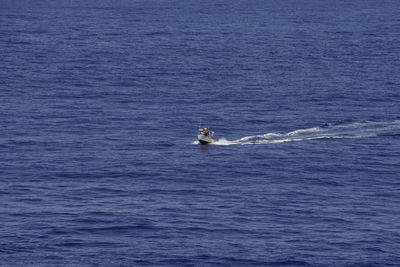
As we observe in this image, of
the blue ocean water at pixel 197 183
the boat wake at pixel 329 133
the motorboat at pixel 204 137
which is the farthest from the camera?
the boat wake at pixel 329 133

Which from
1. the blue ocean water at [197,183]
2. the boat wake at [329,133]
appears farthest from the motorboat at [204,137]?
the blue ocean water at [197,183]

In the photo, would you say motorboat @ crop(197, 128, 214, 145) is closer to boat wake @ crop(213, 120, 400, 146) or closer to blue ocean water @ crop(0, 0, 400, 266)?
boat wake @ crop(213, 120, 400, 146)

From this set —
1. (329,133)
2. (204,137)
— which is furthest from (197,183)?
(329,133)

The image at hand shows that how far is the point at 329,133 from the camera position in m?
170

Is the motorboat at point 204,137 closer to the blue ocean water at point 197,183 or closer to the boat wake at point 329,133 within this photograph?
the boat wake at point 329,133

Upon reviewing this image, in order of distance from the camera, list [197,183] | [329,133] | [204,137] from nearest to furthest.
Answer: [197,183], [204,137], [329,133]

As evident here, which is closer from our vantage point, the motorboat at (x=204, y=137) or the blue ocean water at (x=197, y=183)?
the blue ocean water at (x=197, y=183)

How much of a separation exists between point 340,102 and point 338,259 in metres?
91.1

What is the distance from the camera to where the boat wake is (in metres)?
166

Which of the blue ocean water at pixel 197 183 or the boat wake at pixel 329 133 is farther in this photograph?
the boat wake at pixel 329 133

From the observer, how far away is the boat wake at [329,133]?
166 metres

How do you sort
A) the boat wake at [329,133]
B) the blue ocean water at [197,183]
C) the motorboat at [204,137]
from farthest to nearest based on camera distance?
the boat wake at [329,133] < the motorboat at [204,137] < the blue ocean water at [197,183]

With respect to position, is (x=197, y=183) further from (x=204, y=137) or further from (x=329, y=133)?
(x=329, y=133)

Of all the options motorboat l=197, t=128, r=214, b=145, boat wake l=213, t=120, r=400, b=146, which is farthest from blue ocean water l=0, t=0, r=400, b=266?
motorboat l=197, t=128, r=214, b=145
